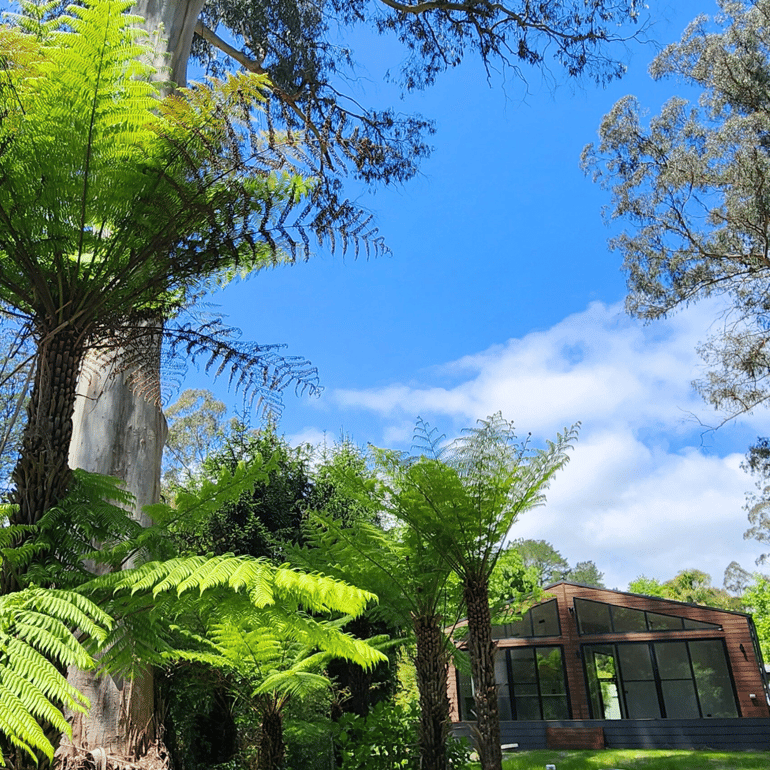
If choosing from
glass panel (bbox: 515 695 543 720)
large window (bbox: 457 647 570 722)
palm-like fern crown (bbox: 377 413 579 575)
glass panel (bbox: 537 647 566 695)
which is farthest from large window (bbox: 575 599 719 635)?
palm-like fern crown (bbox: 377 413 579 575)

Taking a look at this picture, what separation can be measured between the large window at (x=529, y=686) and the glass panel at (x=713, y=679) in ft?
8.64

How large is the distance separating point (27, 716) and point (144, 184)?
1.33 m

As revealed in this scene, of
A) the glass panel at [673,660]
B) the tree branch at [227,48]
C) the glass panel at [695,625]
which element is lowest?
the glass panel at [673,660]

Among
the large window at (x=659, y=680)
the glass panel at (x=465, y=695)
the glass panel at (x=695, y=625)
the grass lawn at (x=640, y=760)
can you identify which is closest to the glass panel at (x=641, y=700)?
the large window at (x=659, y=680)

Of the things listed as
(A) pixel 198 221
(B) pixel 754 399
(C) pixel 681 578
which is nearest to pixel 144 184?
(A) pixel 198 221

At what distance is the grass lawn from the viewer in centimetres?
962

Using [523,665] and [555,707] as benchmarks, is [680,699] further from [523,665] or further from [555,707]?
[523,665]

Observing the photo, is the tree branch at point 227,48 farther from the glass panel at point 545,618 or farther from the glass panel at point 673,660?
the glass panel at point 673,660

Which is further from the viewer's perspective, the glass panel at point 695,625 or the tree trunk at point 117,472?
the glass panel at point 695,625

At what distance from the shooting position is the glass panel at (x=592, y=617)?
13.7 meters

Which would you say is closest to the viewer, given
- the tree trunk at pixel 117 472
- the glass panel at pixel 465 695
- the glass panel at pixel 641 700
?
the tree trunk at pixel 117 472

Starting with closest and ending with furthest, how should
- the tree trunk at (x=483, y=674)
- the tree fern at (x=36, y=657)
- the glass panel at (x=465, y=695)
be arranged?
the tree fern at (x=36, y=657) → the tree trunk at (x=483, y=674) → the glass panel at (x=465, y=695)

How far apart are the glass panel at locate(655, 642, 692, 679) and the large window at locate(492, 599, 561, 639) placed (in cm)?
206

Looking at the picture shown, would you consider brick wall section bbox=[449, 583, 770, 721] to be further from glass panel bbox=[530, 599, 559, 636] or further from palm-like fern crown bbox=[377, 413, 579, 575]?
palm-like fern crown bbox=[377, 413, 579, 575]
